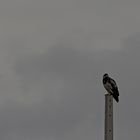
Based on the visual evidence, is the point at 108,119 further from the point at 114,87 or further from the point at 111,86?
the point at 111,86

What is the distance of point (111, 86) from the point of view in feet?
95.2

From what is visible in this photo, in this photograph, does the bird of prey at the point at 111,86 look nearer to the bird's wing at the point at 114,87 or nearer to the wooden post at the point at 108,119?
the bird's wing at the point at 114,87

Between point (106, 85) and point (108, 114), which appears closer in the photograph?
point (108, 114)

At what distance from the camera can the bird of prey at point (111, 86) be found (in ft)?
90.5

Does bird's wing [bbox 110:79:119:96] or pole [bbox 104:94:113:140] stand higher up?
bird's wing [bbox 110:79:119:96]

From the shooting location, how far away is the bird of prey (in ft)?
90.5

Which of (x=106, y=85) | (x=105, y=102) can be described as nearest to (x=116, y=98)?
(x=106, y=85)

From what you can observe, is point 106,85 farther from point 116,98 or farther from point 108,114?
point 108,114

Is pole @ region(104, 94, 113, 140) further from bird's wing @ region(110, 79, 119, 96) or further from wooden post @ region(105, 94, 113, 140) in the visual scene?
bird's wing @ region(110, 79, 119, 96)

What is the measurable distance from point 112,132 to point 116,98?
521cm

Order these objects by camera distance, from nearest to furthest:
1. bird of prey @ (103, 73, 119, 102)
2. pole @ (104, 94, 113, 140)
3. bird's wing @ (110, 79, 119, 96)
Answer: pole @ (104, 94, 113, 140)
bird of prey @ (103, 73, 119, 102)
bird's wing @ (110, 79, 119, 96)

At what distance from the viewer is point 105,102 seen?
78.6 feet

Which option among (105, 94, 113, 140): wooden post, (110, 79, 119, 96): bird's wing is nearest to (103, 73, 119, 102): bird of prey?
(110, 79, 119, 96): bird's wing

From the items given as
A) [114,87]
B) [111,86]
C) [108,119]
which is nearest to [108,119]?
[108,119]
